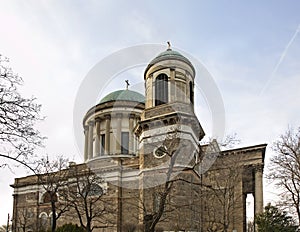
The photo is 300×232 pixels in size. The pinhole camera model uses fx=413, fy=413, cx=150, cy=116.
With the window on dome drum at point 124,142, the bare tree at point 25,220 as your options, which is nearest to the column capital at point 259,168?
the window on dome drum at point 124,142

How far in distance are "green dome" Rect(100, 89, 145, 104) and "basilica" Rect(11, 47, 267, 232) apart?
254 centimetres

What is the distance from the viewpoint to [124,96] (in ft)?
175

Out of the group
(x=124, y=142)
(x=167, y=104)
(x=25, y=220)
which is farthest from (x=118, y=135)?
(x=25, y=220)

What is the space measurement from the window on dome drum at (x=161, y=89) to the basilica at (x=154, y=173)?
10 centimetres

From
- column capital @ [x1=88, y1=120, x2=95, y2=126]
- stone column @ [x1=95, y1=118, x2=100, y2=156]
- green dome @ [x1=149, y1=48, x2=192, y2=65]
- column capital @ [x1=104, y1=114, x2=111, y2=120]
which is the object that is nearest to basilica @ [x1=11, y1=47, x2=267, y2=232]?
stone column @ [x1=95, y1=118, x2=100, y2=156]

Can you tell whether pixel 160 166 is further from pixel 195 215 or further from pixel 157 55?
pixel 157 55

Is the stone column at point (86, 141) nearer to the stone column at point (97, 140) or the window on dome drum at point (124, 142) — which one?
the stone column at point (97, 140)

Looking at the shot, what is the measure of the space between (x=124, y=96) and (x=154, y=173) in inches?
728

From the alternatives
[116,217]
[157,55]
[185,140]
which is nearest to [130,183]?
[116,217]

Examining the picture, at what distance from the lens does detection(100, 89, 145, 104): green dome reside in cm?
5278

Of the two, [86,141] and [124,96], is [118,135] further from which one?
[124,96]

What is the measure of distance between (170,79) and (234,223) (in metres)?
14.6

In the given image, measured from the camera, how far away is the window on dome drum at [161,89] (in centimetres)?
3925

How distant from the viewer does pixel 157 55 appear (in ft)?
136
